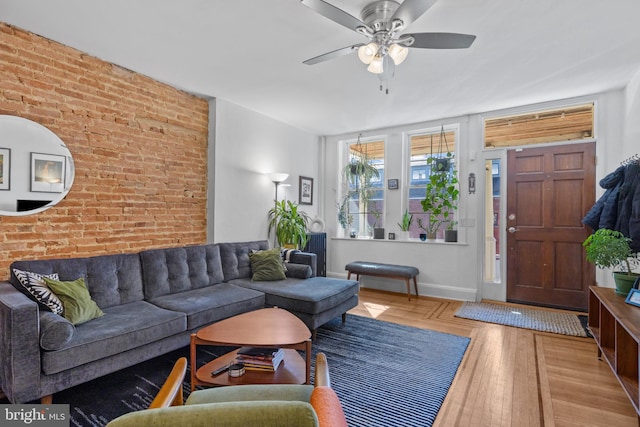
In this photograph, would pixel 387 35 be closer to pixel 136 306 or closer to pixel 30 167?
pixel 136 306

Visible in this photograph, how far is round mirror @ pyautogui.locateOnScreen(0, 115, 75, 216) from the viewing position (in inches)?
95.9

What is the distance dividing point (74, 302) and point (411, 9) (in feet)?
9.14

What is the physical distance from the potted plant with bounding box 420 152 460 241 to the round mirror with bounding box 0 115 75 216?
13.9 ft

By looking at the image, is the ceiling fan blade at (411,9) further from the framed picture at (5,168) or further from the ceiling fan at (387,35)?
the framed picture at (5,168)

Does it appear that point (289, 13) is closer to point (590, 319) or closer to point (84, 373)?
point (84, 373)

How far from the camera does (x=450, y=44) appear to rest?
2.06m

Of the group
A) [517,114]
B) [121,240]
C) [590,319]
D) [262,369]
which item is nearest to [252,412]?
[262,369]

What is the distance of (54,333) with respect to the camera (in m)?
1.78

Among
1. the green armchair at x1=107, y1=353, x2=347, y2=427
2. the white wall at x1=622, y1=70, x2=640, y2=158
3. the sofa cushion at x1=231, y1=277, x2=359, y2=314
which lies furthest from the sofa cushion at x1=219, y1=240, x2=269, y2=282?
the white wall at x1=622, y1=70, x2=640, y2=158

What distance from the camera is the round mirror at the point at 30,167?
244cm

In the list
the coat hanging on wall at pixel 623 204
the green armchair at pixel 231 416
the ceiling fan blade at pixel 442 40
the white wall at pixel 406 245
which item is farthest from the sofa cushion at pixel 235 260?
the coat hanging on wall at pixel 623 204

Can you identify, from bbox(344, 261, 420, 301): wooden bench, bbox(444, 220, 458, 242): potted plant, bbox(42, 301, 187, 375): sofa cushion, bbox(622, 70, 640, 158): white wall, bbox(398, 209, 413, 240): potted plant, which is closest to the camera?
bbox(42, 301, 187, 375): sofa cushion

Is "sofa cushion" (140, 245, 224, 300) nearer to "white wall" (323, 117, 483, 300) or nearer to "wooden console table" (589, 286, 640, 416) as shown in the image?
"white wall" (323, 117, 483, 300)

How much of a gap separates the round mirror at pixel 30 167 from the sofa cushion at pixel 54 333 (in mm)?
1196
